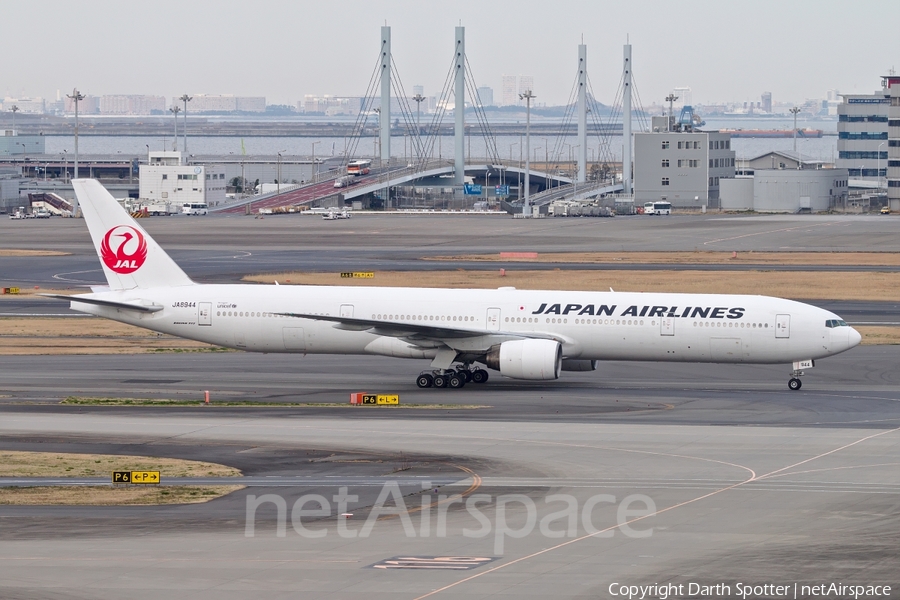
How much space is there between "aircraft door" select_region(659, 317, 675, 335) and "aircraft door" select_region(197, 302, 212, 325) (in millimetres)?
18367

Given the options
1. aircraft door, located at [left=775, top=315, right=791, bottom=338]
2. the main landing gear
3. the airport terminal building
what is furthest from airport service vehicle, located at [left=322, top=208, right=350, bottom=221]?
aircraft door, located at [left=775, top=315, right=791, bottom=338]

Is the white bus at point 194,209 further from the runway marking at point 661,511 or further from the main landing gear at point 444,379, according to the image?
the runway marking at point 661,511

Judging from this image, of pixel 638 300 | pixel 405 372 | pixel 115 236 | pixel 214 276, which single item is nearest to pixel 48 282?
pixel 214 276

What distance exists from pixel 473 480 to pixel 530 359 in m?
15.5

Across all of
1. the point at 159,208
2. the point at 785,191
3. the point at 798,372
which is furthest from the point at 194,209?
the point at 798,372

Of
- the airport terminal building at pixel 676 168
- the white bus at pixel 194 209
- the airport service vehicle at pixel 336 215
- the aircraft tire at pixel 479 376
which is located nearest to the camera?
the aircraft tire at pixel 479 376

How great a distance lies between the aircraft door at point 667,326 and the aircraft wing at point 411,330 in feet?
13.0

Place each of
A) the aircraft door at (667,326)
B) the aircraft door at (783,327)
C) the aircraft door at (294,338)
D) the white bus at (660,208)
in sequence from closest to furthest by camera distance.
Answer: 1. the aircraft door at (783,327)
2. the aircraft door at (667,326)
3. the aircraft door at (294,338)
4. the white bus at (660,208)

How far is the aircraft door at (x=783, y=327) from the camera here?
156 ft

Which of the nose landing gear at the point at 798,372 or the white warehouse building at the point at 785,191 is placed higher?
the white warehouse building at the point at 785,191

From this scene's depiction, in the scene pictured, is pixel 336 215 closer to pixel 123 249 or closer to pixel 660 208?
pixel 660 208

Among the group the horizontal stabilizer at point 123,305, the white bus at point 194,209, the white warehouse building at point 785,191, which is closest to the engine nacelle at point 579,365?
the horizontal stabilizer at point 123,305

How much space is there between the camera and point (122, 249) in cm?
5119

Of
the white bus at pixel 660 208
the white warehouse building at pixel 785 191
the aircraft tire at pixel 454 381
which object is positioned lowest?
the aircraft tire at pixel 454 381
